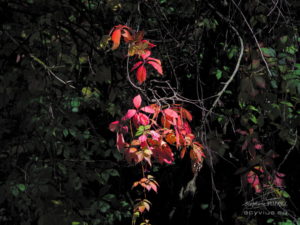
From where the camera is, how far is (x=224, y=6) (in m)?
2.55

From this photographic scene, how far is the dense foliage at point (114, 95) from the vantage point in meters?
2.24

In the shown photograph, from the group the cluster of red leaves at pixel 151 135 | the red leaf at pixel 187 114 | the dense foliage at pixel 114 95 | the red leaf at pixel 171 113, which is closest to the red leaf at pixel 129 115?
the cluster of red leaves at pixel 151 135

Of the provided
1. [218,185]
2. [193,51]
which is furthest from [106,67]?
[218,185]

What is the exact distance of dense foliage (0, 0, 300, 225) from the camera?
2.24 metres

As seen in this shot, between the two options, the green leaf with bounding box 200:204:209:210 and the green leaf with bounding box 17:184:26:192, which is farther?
the green leaf with bounding box 200:204:209:210

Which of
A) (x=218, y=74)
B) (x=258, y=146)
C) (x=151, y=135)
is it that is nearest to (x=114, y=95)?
(x=218, y=74)

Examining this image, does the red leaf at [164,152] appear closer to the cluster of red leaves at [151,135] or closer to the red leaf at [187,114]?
the cluster of red leaves at [151,135]

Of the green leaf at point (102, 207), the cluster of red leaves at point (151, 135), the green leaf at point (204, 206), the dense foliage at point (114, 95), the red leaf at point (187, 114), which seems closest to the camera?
the cluster of red leaves at point (151, 135)

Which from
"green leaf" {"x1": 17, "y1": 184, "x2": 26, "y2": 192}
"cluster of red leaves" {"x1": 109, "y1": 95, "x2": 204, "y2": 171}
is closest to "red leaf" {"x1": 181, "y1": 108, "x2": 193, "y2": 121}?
"cluster of red leaves" {"x1": 109, "y1": 95, "x2": 204, "y2": 171}

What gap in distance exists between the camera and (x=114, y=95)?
2.48 meters

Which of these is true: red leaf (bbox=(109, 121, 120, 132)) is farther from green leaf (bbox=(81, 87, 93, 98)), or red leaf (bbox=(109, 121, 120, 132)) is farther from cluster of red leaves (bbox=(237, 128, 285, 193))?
cluster of red leaves (bbox=(237, 128, 285, 193))

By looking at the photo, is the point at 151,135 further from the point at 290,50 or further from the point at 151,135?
the point at 290,50

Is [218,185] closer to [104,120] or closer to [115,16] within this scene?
A: [104,120]

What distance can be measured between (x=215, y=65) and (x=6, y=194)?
1.81 m
